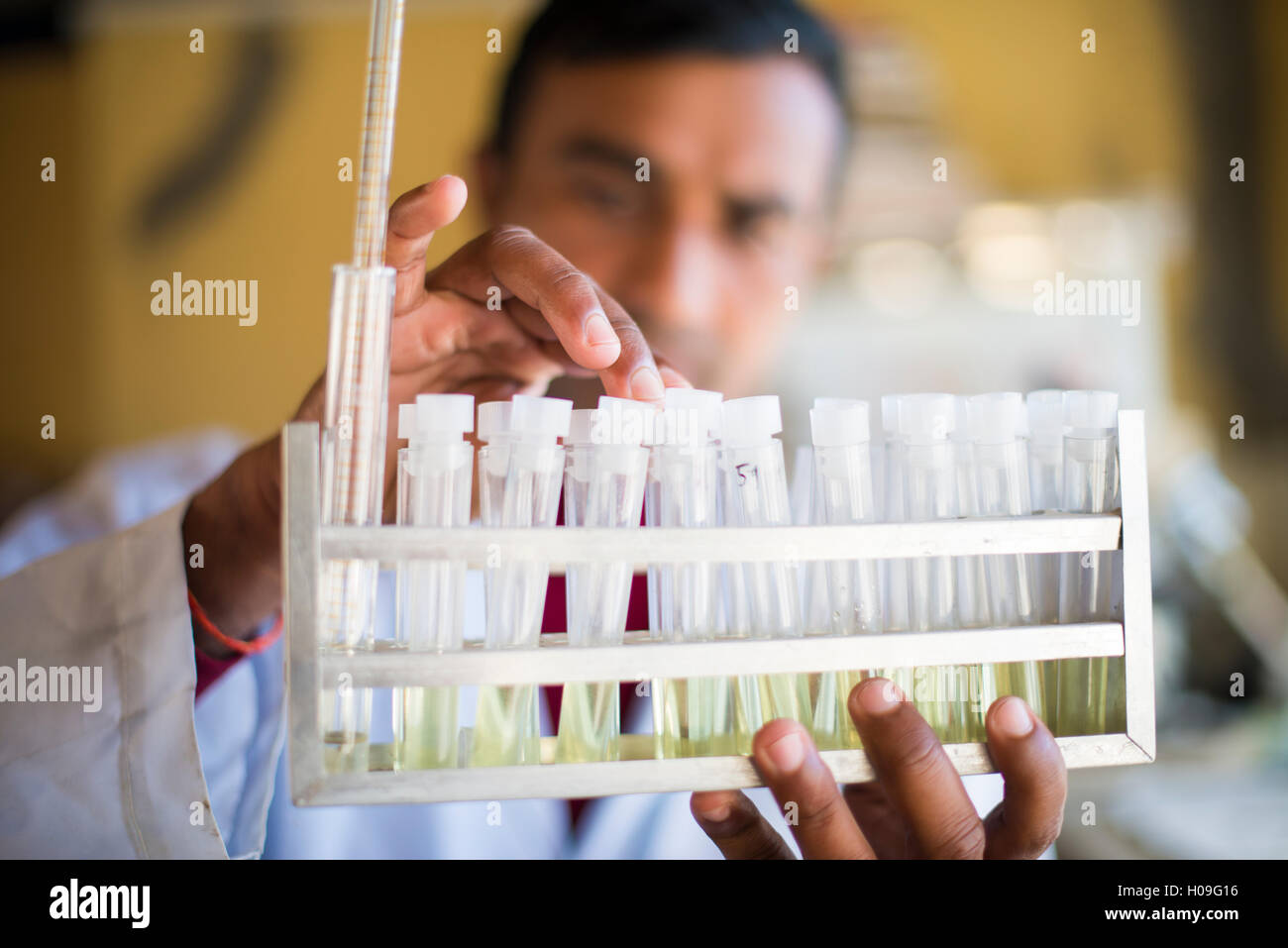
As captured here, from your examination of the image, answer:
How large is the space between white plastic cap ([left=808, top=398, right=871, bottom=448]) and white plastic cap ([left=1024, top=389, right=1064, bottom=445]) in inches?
4.2

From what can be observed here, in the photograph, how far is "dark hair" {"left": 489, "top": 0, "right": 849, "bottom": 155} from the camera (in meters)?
1.38

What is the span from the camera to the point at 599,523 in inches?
20.5

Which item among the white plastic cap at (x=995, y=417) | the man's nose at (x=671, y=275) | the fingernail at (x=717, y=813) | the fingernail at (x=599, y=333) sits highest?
the man's nose at (x=671, y=275)

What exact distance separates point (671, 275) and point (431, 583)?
951 millimetres

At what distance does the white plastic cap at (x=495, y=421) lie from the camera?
0.51 m

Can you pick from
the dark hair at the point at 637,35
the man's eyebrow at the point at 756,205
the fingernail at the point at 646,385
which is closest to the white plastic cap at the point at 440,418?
the fingernail at the point at 646,385

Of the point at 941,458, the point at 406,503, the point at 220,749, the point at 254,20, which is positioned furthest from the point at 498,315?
the point at 254,20

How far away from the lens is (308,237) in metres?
2.04

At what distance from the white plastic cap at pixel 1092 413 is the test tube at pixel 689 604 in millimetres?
215

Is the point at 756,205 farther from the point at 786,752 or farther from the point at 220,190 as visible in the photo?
the point at 220,190

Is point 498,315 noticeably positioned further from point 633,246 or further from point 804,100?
point 804,100

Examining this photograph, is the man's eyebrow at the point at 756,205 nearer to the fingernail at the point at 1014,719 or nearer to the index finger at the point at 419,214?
the index finger at the point at 419,214

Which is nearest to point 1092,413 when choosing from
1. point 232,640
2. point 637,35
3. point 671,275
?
point 232,640

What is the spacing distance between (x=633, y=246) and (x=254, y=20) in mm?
1295
